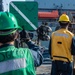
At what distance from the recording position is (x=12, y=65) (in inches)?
111

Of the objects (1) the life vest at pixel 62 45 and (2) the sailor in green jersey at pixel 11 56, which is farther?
(1) the life vest at pixel 62 45

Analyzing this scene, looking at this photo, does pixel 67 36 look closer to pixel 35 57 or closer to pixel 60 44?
pixel 60 44

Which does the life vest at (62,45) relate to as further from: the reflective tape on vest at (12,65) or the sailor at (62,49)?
the reflective tape on vest at (12,65)

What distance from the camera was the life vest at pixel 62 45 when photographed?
6988 mm

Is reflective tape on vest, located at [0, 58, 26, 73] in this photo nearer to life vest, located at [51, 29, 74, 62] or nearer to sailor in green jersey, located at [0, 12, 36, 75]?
sailor in green jersey, located at [0, 12, 36, 75]

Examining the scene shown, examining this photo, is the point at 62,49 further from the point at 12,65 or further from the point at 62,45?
the point at 12,65

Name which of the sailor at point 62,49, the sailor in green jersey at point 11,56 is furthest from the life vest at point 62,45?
the sailor in green jersey at point 11,56

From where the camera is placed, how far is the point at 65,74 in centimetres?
720

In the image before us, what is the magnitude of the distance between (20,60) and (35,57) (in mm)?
161

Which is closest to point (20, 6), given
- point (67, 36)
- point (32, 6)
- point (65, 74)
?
point (32, 6)

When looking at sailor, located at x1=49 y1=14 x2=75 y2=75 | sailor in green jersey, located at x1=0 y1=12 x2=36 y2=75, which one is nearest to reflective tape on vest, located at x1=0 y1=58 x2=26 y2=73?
sailor in green jersey, located at x1=0 y1=12 x2=36 y2=75

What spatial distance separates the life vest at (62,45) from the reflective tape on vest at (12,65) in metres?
4.19

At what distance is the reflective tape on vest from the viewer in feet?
9.24

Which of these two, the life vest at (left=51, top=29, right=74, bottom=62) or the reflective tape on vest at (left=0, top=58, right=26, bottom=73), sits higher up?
the reflective tape on vest at (left=0, top=58, right=26, bottom=73)
